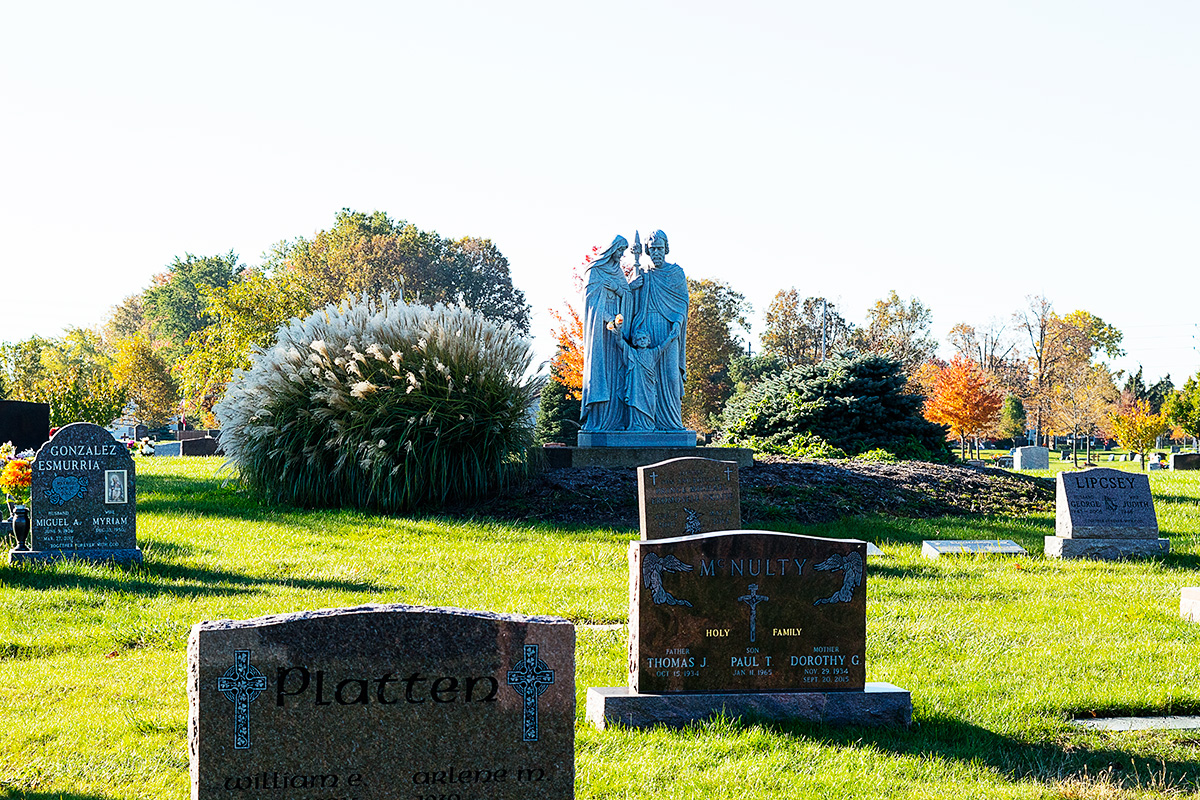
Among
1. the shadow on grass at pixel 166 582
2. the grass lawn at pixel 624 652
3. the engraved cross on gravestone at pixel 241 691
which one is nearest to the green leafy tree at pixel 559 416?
the grass lawn at pixel 624 652

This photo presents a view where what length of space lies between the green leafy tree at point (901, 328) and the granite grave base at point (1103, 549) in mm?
44993

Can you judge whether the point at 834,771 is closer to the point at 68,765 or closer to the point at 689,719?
the point at 689,719

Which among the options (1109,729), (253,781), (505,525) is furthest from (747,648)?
(505,525)

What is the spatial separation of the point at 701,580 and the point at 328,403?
29.6 feet

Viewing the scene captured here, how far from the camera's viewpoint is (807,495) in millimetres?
13891

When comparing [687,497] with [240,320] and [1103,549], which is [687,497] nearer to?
[1103,549]

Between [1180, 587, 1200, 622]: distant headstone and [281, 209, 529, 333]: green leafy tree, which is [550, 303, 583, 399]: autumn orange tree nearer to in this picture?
[281, 209, 529, 333]: green leafy tree

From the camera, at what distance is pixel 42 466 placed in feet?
32.5

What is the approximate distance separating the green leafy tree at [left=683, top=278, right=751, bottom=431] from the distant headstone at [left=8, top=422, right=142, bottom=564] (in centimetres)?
3713

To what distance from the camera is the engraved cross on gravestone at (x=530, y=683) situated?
10.7ft

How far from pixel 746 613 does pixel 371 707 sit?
272 centimetres

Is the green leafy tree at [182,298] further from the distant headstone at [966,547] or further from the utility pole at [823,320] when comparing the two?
the distant headstone at [966,547]

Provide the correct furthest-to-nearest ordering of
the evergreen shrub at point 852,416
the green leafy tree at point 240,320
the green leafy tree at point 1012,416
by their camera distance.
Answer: the green leafy tree at point 1012,416 < the green leafy tree at point 240,320 < the evergreen shrub at point 852,416

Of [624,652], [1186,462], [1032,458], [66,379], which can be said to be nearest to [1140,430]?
[1186,462]
